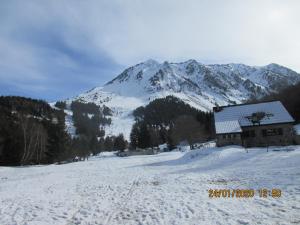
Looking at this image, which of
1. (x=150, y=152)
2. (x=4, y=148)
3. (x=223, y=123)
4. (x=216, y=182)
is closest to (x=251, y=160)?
(x=216, y=182)

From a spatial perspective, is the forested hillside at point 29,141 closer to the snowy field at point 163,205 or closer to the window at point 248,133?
the window at point 248,133

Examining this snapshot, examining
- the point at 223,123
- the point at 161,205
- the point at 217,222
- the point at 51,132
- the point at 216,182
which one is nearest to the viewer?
the point at 217,222

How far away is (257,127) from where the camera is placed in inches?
1967

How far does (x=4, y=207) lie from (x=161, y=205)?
7.03m

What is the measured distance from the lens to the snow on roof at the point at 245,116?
162 ft

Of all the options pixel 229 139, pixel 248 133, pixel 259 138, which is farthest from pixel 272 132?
pixel 229 139

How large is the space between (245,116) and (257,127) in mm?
3337

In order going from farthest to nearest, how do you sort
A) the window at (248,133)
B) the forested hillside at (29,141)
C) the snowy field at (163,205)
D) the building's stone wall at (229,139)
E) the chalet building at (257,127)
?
the forested hillside at (29,141)
the window at (248,133)
the chalet building at (257,127)
the building's stone wall at (229,139)
the snowy field at (163,205)

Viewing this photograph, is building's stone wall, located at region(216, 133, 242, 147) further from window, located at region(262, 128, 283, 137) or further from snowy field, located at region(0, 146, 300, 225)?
snowy field, located at region(0, 146, 300, 225)

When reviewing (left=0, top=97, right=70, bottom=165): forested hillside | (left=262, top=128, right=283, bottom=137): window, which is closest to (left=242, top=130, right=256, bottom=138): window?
(left=262, top=128, right=283, bottom=137): window

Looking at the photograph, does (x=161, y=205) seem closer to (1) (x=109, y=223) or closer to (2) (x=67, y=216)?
(1) (x=109, y=223)

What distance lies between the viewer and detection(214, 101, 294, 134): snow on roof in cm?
4938

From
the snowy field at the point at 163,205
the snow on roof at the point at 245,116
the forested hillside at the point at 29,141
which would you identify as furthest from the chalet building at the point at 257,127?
the forested hillside at the point at 29,141

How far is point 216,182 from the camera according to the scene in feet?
55.0
